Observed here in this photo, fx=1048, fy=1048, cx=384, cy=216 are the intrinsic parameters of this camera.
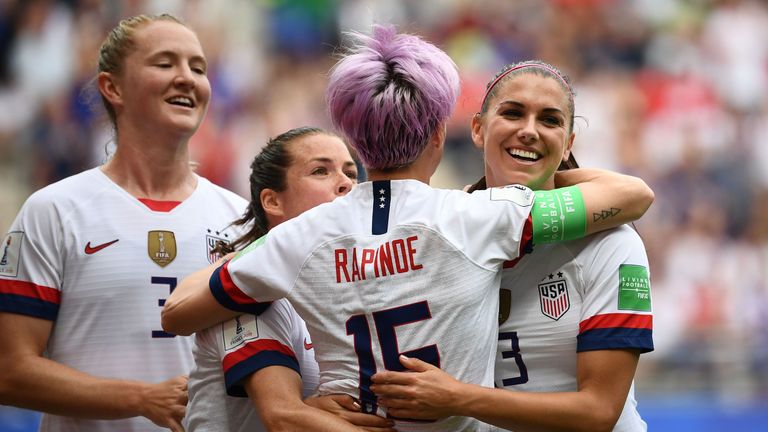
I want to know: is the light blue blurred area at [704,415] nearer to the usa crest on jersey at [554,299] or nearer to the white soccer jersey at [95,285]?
the white soccer jersey at [95,285]

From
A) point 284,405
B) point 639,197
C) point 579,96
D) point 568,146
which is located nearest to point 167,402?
point 284,405

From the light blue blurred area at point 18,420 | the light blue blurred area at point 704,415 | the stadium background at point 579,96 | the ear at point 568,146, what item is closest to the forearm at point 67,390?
the ear at point 568,146

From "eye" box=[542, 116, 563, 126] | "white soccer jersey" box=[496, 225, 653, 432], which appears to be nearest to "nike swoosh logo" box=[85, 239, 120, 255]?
"white soccer jersey" box=[496, 225, 653, 432]

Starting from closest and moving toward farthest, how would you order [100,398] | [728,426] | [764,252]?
[100,398]
[728,426]
[764,252]

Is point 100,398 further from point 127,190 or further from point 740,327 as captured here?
point 740,327

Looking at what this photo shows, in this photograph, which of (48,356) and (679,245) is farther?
(679,245)

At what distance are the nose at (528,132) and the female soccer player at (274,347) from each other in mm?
650

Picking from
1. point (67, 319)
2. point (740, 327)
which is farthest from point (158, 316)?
point (740, 327)

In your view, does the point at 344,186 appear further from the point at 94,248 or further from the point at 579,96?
the point at 579,96

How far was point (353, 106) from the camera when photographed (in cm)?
280

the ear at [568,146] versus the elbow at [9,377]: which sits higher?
the ear at [568,146]

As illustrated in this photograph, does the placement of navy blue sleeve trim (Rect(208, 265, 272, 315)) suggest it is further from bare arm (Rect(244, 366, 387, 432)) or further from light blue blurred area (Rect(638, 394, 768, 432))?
light blue blurred area (Rect(638, 394, 768, 432))

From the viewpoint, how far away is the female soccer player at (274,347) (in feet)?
9.18

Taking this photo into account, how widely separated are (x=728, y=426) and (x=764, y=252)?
2434 mm
